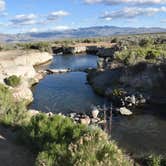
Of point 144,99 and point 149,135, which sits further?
point 144,99

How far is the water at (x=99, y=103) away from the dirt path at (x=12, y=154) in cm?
808

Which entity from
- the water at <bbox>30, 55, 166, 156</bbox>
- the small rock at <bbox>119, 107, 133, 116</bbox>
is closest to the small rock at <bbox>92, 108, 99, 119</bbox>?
the water at <bbox>30, 55, 166, 156</bbox>

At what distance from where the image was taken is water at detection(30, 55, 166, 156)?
27953mm

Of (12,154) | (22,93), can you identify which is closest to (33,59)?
(22,93)

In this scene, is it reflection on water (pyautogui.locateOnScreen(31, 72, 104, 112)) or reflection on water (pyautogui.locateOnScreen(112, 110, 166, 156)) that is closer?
reflection on water (pyautogui.locateOnScreen(112, 110, 166, 156))

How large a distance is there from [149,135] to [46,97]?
59.2 ft

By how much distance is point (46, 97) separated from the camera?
4575 cm

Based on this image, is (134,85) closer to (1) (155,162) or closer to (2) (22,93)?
(2) (22,93)

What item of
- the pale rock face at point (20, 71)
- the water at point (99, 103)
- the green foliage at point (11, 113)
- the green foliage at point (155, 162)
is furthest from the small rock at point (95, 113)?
the pale rock face at point (20, 71)

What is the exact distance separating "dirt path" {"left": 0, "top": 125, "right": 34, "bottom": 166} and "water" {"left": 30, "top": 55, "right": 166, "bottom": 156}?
26.5 feet

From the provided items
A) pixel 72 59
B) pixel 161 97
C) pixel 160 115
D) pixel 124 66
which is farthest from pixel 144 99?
pixel 72 59

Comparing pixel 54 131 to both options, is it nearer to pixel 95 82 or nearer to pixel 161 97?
pixel 161 97

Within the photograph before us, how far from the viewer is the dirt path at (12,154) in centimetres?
→ 1786

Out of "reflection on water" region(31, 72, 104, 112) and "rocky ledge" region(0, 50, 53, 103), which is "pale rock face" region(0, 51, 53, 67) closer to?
"rocky ledge" region(0, 50, 53, 103)
